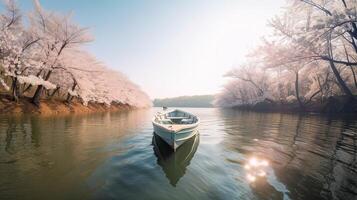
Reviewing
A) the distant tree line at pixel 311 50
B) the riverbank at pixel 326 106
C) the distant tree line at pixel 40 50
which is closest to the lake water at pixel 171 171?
the distant tree line at pixel 311 50

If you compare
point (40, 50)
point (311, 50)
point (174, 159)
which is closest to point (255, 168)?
point (174, 159)

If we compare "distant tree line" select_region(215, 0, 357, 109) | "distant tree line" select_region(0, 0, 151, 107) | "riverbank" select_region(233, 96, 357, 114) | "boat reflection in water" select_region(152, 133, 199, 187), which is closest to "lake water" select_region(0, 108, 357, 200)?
"boat reflection in water" select_region(152, 133, 199, 187)

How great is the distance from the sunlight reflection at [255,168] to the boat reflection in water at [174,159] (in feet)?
7.23

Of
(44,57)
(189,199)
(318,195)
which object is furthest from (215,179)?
(44,57)

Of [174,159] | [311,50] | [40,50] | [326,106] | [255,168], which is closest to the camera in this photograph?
[255,168]

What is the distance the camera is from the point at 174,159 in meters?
6.72

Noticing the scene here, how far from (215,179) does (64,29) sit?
28295mm

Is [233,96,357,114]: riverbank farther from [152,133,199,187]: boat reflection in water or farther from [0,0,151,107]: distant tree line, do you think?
[0,0,151,107]: distant tree line

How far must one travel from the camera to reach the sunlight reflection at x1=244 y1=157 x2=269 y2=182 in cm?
553

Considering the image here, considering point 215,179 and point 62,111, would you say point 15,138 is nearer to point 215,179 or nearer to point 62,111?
point 215,179

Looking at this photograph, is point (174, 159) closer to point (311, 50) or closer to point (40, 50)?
point (311, 50)

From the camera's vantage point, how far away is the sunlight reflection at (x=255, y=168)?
18.1 ft

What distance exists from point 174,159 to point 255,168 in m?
3.09

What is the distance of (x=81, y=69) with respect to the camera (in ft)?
86.2
